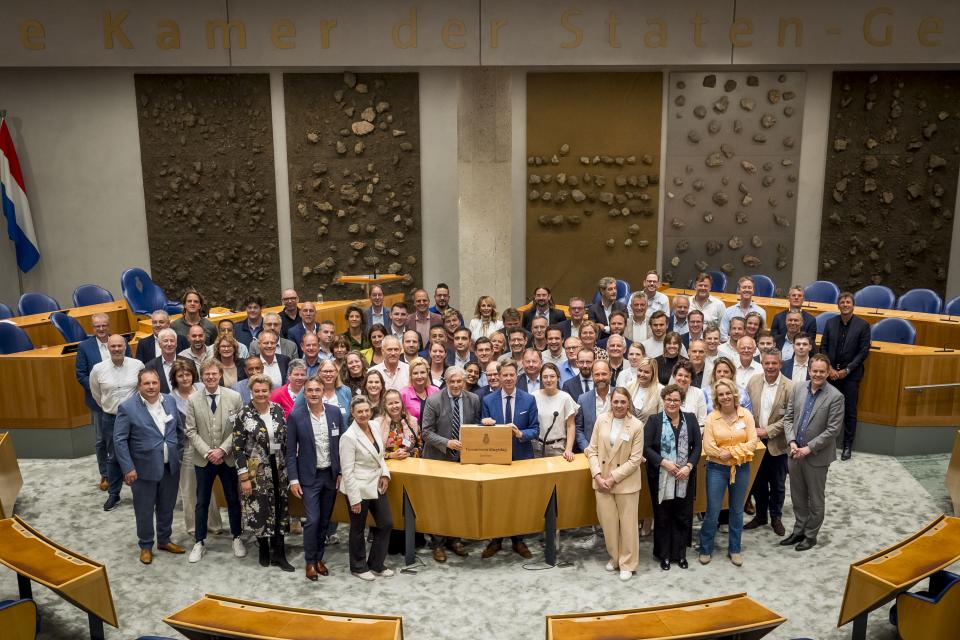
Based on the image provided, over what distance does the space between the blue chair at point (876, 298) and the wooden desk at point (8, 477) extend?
9837 millimetres

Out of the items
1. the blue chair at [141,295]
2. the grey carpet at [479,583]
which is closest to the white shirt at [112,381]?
the grey carpet at [479,583]

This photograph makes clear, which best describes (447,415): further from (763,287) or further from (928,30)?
(928,30)

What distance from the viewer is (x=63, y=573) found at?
4.97 metres

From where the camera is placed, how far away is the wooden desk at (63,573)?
4859 mm

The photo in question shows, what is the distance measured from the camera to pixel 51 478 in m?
7.86

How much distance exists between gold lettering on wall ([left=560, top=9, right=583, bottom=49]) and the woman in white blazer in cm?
776

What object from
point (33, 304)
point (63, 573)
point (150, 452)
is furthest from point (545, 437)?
point (33, 304)

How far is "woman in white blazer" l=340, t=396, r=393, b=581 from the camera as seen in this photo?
5.68m

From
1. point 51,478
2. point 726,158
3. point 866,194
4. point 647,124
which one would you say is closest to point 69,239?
point 51,478

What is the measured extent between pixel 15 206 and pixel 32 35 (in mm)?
2506

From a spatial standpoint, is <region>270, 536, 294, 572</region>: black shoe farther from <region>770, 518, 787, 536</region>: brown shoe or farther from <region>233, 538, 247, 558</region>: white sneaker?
<region>770, 518, 787, 536</region>: brown shoe

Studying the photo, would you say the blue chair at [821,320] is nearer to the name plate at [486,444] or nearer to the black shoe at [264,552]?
the name plate at [486,444]

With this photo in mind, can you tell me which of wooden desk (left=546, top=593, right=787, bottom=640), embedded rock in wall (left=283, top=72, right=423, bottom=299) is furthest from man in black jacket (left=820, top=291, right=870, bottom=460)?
embedded rock in wall (left=283, top=72, right=423, bottom=299)

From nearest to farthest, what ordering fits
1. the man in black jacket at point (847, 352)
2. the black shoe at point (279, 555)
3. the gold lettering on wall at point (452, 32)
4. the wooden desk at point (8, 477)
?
1. the black shoe at point (279, 555)
2. the wooden desk at point (8, 477)
3. the man in black jacket at point (847, 352)
4. the gold lettering on wall at point (452, 32)
